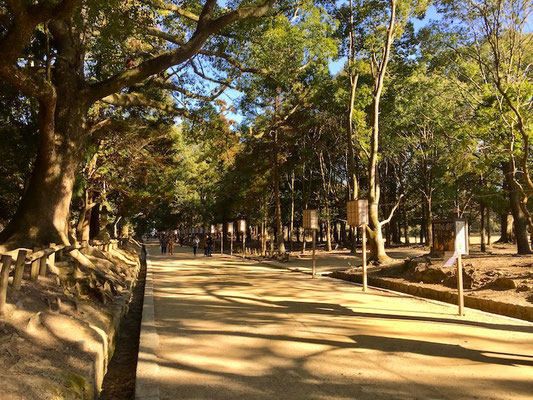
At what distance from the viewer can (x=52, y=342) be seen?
475 cm

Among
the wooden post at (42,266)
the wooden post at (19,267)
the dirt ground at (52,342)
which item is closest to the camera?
the dirt ground at (52,342)

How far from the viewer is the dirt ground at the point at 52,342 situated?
11.7ft

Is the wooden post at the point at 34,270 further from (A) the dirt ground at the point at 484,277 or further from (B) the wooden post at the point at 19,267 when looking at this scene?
(A) the dirt ground at the point at 484,277

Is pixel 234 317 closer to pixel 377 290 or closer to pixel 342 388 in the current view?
pixel 342 388

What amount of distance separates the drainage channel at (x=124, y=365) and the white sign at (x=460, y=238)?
6.07m

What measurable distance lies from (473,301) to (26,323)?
853cm

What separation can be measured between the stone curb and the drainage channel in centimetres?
696

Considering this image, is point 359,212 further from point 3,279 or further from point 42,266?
point 3,279

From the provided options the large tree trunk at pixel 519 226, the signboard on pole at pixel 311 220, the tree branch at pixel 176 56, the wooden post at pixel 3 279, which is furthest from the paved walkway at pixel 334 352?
the large tree trunk at pixel 519 226

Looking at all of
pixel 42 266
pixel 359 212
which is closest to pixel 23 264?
pixel 42 266

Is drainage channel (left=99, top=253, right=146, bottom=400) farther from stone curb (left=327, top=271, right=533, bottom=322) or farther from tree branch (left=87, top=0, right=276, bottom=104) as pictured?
stone curb (left=327, top=271, right=533, bottom=322)

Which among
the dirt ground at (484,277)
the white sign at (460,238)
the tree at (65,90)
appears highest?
the tree at (65,90)

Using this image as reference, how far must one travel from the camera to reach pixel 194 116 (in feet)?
50.7

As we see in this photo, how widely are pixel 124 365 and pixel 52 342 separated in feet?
6.04
